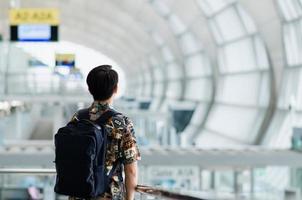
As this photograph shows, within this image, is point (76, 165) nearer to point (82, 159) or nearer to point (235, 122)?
point (82, 159)

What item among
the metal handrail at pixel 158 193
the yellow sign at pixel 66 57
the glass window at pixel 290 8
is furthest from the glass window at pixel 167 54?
the metal handrail at pixel 158 193

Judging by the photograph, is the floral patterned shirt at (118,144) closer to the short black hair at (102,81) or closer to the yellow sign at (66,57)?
the short black hair at (102,81)

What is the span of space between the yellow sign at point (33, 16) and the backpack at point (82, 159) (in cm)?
1754

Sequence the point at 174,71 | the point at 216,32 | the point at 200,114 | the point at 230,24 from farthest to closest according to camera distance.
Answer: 1. the point at 174,71
2. the point at 200,114
3. the point at 216,32
4. the point at 230,24

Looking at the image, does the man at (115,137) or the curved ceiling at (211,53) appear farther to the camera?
the curved ceiling at (211,53)

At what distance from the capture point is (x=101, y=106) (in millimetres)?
3602

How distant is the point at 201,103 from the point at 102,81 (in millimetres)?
30020

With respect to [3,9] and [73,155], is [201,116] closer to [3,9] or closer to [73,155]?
[3,9]

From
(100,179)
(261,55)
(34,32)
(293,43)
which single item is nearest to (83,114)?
(100,179)

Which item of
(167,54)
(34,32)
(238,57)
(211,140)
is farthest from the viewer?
(167,54)

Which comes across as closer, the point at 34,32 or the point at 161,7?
the point at 34,32

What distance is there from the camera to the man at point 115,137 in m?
3.53

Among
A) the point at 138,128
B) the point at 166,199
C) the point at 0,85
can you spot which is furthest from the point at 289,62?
the point at 166,199

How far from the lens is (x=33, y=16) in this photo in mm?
21250
